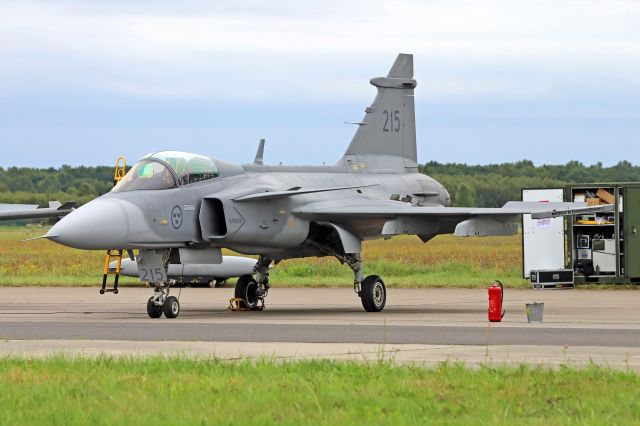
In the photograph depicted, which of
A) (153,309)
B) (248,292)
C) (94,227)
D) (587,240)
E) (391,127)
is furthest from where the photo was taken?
(587,240)

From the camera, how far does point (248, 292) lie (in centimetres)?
2548

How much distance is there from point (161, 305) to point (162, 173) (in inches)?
92.1

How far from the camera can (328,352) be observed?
14562 millimetres

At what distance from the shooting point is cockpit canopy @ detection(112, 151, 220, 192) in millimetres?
22125

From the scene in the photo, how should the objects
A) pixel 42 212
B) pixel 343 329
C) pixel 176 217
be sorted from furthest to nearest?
pixel 42 212, pixel 176 217, pixel 343 329

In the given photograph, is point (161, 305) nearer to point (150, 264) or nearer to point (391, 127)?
point (150, 264)

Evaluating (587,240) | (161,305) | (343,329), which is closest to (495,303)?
(343,329)

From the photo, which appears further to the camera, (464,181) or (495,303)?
(464,181)

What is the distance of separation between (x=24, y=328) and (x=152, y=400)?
31.4ft

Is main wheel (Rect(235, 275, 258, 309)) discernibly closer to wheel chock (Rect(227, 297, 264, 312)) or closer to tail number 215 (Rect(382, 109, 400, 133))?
wheel chock (Rect(227, 297, 264, 312))

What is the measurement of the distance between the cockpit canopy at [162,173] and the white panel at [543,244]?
14.6 meters

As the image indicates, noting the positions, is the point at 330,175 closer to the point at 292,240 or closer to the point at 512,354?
the point at 292,240

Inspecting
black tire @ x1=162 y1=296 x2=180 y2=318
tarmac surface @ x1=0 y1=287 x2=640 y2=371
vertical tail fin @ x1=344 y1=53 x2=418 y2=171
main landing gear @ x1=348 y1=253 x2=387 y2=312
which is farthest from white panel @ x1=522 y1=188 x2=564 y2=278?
black tire @ x1=162 y1=296 x2=180 y2=318

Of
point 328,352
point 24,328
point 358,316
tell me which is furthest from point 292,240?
point 328,352
